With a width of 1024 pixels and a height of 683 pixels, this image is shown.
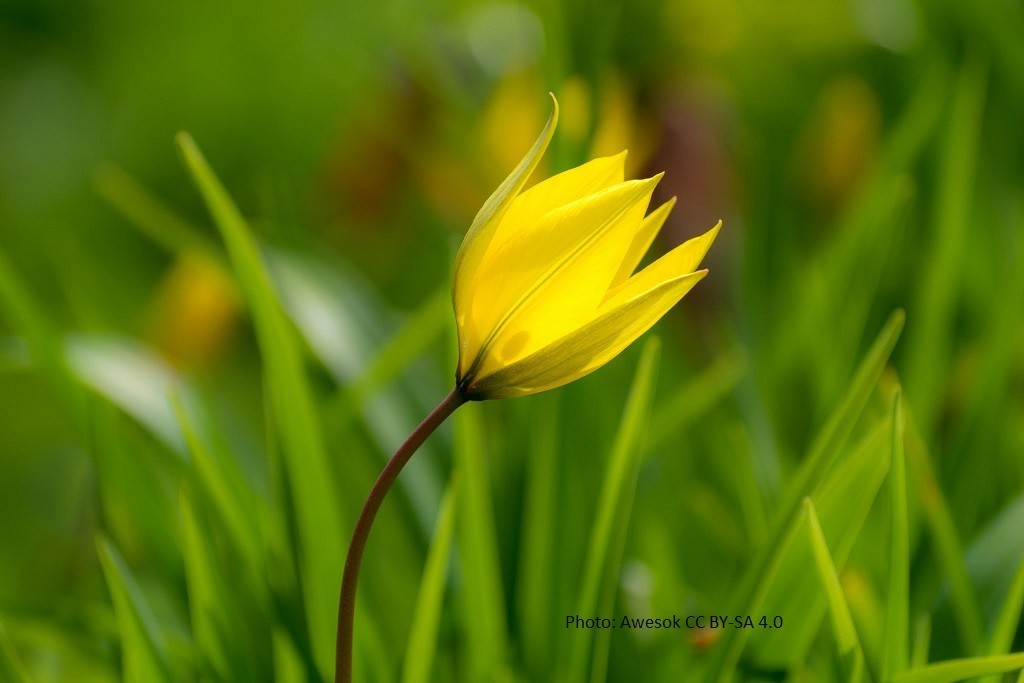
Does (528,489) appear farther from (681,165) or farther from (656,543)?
(681,165)

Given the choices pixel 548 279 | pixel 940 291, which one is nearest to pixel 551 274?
pixel 548 279

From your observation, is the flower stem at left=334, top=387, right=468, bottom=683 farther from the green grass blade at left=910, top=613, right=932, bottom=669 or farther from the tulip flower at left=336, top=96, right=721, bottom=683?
the green grass blade at left=910, top=613, right=932, bottom=669

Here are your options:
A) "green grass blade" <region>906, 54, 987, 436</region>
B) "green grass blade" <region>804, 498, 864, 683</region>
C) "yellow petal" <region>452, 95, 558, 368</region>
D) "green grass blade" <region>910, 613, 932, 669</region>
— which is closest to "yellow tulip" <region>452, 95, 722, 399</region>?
"yellow petal" <region>452, 95, 558, 368</region>

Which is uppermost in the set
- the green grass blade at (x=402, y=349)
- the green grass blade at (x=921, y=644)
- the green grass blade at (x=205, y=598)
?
the green grass blade at (x=402, y=349)

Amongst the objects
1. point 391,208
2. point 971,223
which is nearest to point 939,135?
point 971,223

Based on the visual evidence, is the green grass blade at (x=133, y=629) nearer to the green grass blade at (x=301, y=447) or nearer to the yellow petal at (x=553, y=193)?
the green grass blade at (x=301, y=447)

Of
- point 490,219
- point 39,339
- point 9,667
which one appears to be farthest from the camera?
point 39,339

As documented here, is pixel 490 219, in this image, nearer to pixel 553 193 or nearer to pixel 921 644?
pixel 553 193

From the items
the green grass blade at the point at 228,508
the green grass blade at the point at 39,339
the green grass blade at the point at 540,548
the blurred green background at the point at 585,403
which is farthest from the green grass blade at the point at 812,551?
the green grass blade at the point at 39,339
